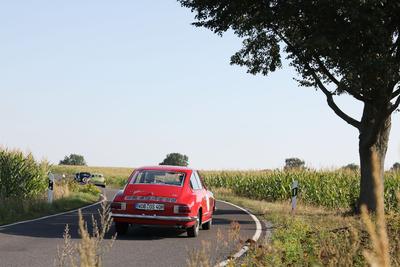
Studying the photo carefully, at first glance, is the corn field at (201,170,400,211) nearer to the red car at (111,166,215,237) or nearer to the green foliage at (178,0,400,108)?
the green foliage at (178,0,400,108)

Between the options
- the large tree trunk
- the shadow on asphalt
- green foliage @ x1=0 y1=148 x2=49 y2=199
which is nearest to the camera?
the shadow on asphalt

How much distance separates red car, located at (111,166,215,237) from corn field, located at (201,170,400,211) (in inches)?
582

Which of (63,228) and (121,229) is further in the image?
(63,228)

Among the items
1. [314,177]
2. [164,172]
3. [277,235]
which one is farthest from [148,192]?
[314,177]

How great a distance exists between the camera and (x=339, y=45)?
18.4 meters

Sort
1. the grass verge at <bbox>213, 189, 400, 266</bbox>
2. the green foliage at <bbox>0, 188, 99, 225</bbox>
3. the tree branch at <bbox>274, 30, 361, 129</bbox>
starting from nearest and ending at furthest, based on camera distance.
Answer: the grass verge at <bbox>213, 189, 400, 266</bbox>
the green foliage at <bbox>0, 188, 99, 225</bbox>
the tree branch at <bbox>274, 30, 361, 129</bbox>

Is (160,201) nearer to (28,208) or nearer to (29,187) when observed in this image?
(28,208)

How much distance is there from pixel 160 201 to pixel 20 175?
11.5 meters

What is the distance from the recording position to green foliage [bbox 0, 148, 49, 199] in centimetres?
2228

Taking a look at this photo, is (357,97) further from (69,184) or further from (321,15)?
(69,184)

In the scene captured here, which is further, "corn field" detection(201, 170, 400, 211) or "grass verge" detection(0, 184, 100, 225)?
"corn field" detection(201, 170, 400, 211)

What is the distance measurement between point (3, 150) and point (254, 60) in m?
10.4

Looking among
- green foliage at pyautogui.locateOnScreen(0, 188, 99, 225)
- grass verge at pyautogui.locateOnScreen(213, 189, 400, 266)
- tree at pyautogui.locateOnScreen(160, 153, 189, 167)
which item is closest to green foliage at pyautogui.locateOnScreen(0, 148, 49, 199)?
green foliage at pyautogui.locateOnScreen(0, 188, 99, 225)

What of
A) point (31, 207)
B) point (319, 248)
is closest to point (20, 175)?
point (31, 207)
